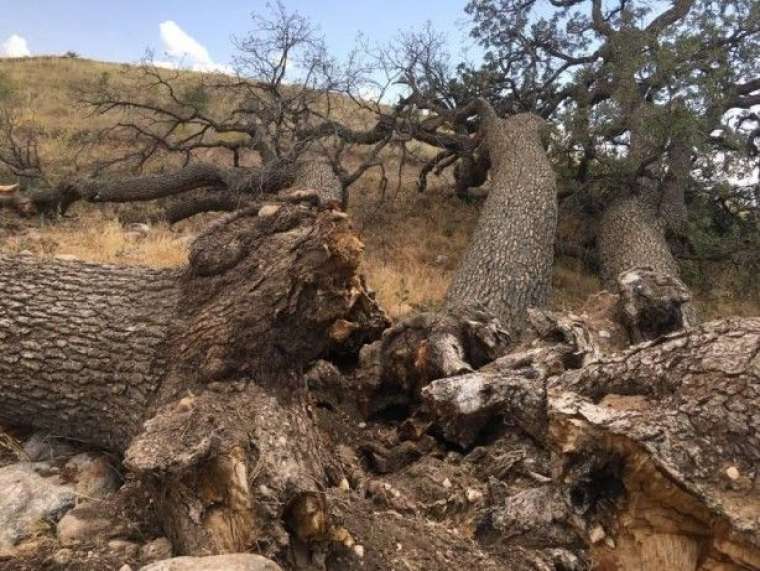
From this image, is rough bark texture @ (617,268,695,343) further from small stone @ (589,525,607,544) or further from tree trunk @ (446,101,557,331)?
small stone @ (589,525,607,544)

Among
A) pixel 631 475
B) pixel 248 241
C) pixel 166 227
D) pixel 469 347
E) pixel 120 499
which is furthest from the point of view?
pixel 166 227

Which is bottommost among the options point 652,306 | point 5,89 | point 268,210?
point 652,306

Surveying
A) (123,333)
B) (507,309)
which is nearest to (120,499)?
(123,333)

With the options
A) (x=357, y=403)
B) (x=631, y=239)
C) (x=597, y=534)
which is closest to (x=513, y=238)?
(x=631, y=239)

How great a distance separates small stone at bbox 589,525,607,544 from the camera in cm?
244

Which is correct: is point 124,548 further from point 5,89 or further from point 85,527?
point 5,89

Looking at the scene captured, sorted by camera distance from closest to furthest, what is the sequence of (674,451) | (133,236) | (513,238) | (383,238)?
(674,451) < (513,238) < (133,236) < (383,238)

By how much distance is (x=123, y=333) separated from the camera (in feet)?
10.7

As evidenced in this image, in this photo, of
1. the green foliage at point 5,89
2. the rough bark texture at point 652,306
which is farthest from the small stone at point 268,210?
the green foliage at point 5,89

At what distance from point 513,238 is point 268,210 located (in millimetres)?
3557

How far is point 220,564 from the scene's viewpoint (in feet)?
6.88

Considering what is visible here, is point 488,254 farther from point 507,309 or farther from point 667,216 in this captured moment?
point 667,216

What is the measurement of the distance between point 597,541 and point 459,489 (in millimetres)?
810

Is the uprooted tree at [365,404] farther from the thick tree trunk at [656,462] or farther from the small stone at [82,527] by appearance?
the small stone at [82,527]
